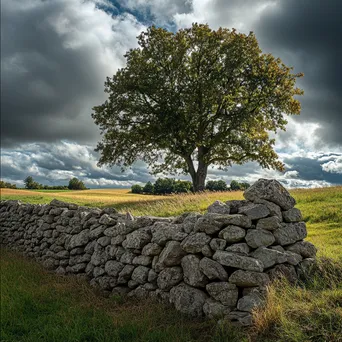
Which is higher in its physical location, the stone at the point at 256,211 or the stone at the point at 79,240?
the stone at the point at 256,211

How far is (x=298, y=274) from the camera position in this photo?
5.50 meters

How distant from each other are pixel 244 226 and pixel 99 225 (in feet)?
13.7

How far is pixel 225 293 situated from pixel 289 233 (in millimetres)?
1603

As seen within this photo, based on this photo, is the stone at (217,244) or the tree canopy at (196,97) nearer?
the stone at (217,244)

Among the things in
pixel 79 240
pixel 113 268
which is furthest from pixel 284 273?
pixel 79 240

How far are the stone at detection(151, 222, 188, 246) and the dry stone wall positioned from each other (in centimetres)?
2

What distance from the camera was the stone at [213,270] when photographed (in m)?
5.16

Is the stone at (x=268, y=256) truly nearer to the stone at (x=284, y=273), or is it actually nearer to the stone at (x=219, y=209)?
the stone at (x=284, y=273)

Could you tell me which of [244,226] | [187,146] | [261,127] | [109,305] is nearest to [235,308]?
[244,226]

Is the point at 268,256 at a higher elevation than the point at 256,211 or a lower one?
lower

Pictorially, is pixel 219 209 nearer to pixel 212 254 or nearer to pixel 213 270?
pixel 212 254

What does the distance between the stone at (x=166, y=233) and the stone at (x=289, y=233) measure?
1616mm

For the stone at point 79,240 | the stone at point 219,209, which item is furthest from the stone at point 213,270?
the stone at point 79,240

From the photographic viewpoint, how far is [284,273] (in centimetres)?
532
